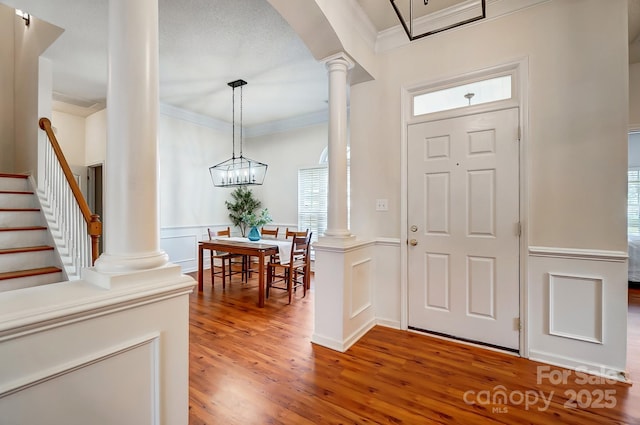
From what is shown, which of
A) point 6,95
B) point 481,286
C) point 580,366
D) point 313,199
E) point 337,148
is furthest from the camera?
point 313,199

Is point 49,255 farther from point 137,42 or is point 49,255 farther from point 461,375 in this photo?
point 461,375

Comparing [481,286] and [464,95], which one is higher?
[464,95]

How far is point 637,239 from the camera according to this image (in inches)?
186

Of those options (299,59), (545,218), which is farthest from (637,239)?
(299,59)

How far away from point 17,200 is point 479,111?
4.72m

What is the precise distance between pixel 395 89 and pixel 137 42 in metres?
2.42

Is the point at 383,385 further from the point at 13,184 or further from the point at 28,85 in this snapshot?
the point at 28,85

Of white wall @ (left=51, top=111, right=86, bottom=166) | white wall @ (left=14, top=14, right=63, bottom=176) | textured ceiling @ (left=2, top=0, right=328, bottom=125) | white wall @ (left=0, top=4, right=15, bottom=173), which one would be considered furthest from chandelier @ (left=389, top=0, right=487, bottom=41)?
white wall @ (left=51, top=111, right=86, bottom=166)

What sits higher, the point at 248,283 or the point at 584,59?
the point at 584,59

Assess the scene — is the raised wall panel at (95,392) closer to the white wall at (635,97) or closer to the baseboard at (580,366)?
the baseboard at (580,366)

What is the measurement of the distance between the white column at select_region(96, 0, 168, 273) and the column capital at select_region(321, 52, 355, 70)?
1.72 m

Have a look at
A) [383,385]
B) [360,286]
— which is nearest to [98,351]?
[383,385]

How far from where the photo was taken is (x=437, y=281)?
9.32 ft

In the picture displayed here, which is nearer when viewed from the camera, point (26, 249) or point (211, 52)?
point (26, 249)
